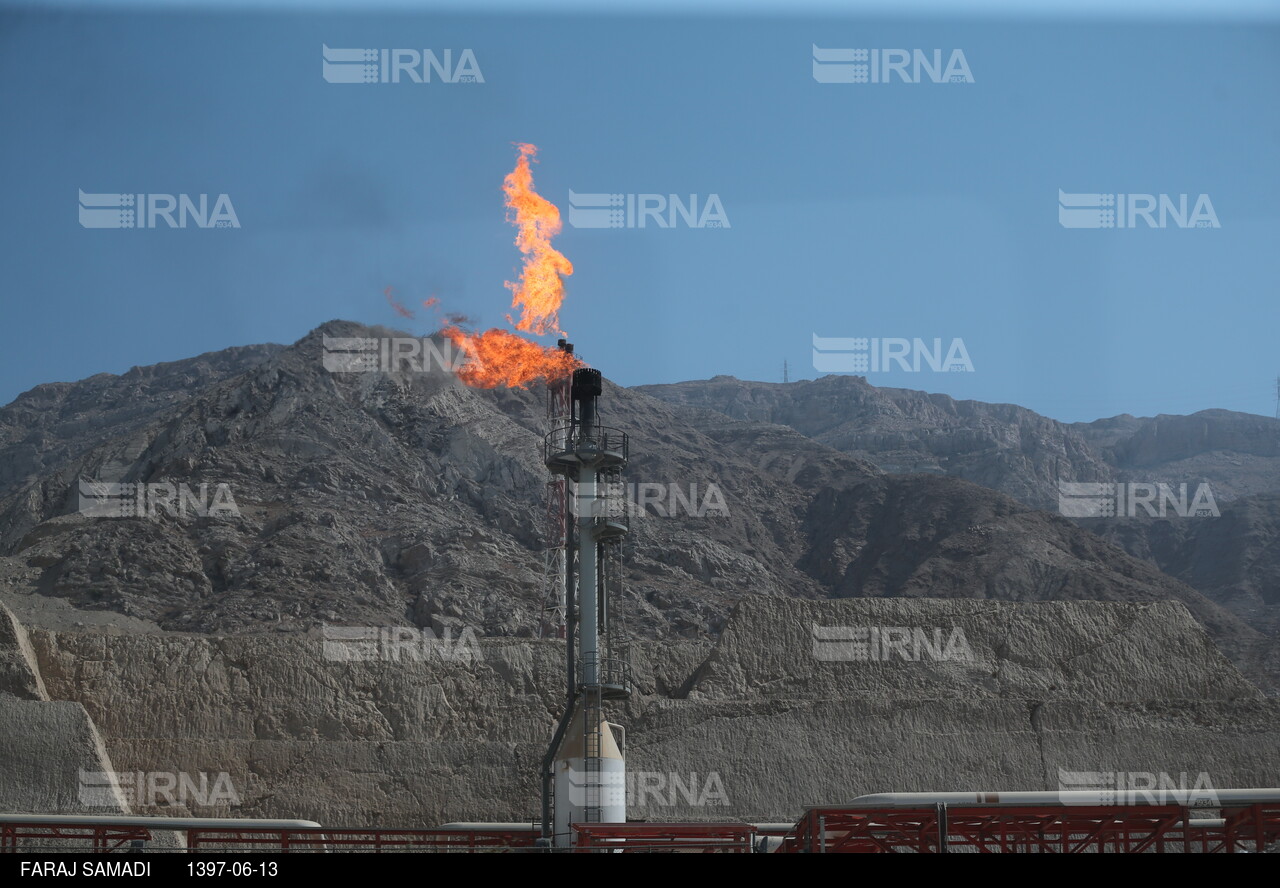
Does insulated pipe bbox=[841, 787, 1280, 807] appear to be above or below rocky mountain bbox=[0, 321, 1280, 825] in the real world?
below

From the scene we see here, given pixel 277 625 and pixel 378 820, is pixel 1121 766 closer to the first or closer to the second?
pixel 378 820

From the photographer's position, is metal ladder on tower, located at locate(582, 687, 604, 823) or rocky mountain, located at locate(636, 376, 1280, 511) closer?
metal ladder on tower, located at locate(582, 687, 604, 823)

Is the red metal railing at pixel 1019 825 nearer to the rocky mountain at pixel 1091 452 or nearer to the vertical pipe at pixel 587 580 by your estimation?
the vertical pipe at pixel 587 580

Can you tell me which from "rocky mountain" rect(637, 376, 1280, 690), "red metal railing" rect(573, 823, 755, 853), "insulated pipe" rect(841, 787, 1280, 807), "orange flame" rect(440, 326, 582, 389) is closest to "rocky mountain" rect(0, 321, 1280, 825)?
"rocky mountain" rect(637, 376, 1280, 690)

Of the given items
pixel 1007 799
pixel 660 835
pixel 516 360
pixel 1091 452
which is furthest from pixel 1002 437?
pixel 660 835

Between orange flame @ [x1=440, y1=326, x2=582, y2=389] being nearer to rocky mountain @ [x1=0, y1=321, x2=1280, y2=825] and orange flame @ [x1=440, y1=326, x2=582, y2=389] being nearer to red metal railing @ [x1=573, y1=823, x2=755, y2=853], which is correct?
rocky mountain @ [x1=0, y1=321, x2=1280, y2=825]

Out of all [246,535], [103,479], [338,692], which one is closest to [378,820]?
[338,692]

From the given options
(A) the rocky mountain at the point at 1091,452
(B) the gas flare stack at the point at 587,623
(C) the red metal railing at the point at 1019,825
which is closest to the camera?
(C) the red metal railing at the point at 1019,825

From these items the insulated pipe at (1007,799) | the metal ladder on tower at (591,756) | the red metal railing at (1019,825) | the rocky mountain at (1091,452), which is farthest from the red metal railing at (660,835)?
the rocky mountain at (1091,452)
